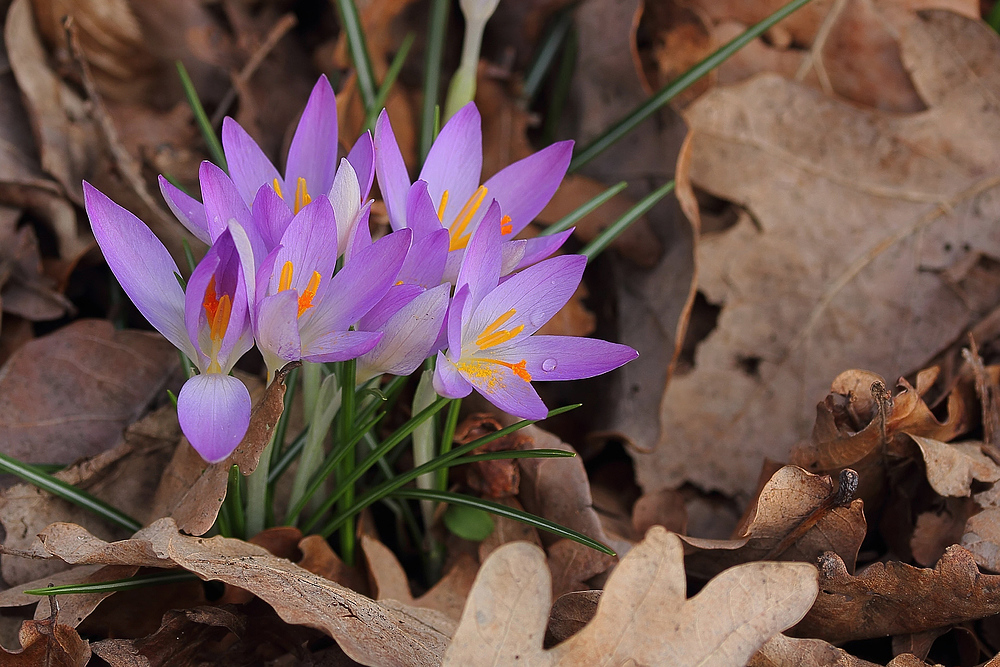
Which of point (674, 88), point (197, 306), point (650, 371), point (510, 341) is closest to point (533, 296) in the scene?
point (510, 341)

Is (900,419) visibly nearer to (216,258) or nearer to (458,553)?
(458,553)

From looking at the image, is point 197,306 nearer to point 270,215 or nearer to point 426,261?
point 270,215

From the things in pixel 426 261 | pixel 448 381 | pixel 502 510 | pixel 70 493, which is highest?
pixel 426 261

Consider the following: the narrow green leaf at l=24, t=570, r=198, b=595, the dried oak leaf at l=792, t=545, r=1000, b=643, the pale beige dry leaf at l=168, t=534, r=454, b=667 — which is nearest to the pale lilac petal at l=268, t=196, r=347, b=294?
the pale beige dry leaf at l=168, t=534, r=454, b=667

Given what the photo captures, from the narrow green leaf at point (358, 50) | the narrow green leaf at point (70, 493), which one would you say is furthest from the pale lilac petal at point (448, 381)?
the narrow green leaf at point (358, 50)

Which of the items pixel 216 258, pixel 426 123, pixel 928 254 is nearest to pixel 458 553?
pixel 216 258

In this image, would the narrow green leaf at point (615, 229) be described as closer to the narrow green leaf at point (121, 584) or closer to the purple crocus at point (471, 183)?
the purple crocus at point (471, 183)
